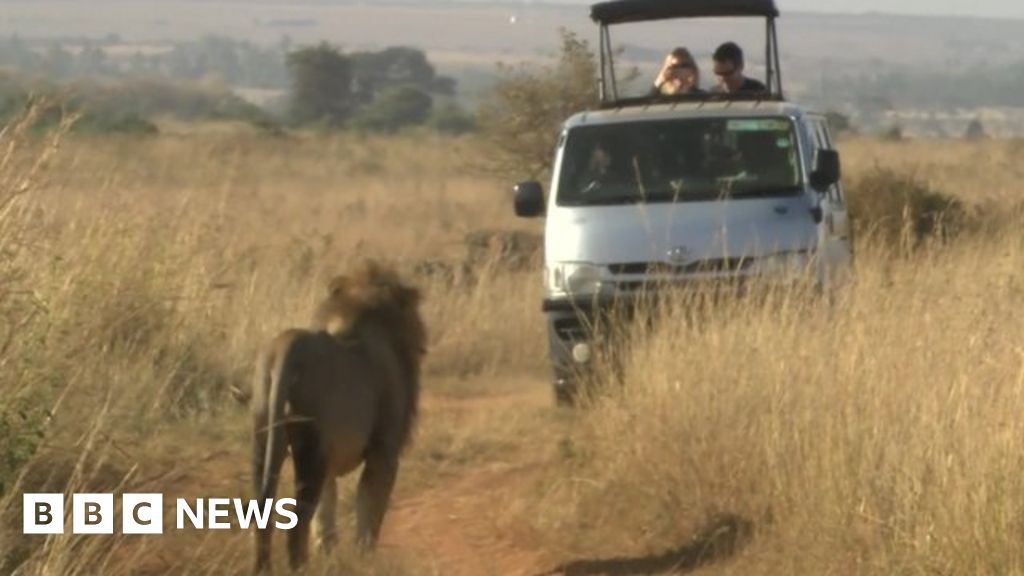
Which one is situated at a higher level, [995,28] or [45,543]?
[45,543]

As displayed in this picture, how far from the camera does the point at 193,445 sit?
10.6 meters

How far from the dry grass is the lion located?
0.27 m

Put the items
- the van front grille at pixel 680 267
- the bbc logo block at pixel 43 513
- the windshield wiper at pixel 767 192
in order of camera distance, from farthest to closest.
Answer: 1. the windshield wiper at pixel 767 192
2. the van front grille at pixel 680 267
3. the bbc logo block at pixel 43 513

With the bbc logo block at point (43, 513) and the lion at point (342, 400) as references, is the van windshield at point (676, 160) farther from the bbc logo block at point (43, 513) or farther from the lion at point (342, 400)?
the bbc logo block at point (43, 513)

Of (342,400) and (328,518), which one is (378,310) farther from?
(328,518)

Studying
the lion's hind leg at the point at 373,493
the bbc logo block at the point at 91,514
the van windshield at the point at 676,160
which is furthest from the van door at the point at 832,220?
the bbc logo block at the point at 91,514

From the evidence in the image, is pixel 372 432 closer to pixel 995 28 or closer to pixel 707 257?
pixel 707 257

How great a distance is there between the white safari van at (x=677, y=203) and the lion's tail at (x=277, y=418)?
163 inches

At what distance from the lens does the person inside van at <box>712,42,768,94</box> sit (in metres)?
14.0

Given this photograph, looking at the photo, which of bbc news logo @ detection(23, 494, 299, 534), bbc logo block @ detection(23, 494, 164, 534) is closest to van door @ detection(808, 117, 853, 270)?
bbc news logo @ detection(23, 494, 299, 534)

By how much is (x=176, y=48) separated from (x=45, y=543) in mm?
113741

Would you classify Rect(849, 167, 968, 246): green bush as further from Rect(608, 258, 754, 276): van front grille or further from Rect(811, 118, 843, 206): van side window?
Rect(608, 258, 754, 276): van front grille

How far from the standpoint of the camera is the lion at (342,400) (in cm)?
728

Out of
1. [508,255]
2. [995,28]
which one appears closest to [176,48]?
[995,28]
